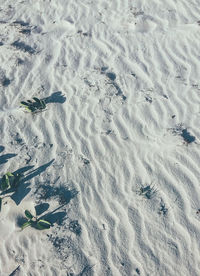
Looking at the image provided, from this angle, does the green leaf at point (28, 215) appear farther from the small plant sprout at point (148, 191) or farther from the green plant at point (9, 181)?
the small plant sprout at point (148, 191)

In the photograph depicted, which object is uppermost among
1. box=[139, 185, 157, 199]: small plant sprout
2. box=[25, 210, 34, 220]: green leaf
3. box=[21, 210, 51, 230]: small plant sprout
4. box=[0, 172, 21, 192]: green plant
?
box=[139, 185, 157, 199]: small plant sprout

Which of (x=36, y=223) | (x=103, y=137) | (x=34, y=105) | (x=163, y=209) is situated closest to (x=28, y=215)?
(x=36, y=223)

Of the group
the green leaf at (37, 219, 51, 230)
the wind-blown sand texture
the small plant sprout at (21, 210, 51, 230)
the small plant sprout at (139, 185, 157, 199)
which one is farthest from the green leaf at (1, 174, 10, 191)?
the small plant sprout at (139, 185, 157, 199)

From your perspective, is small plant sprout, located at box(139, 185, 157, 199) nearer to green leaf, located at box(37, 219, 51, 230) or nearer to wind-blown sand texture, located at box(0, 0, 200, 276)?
wind-blown sand texture, located at box(0, 0, 200, 276)

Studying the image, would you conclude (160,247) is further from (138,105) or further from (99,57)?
(99,57)

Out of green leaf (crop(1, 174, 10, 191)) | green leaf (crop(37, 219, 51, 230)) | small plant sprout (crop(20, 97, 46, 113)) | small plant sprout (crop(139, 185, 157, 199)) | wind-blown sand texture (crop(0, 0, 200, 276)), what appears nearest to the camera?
wind-blown sand texture (crop(0, 0, 200, 276))

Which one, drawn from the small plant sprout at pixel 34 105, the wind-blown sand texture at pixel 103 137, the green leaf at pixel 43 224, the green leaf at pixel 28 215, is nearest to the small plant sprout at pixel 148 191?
the wind-blown sand texture at pixel 103 137
